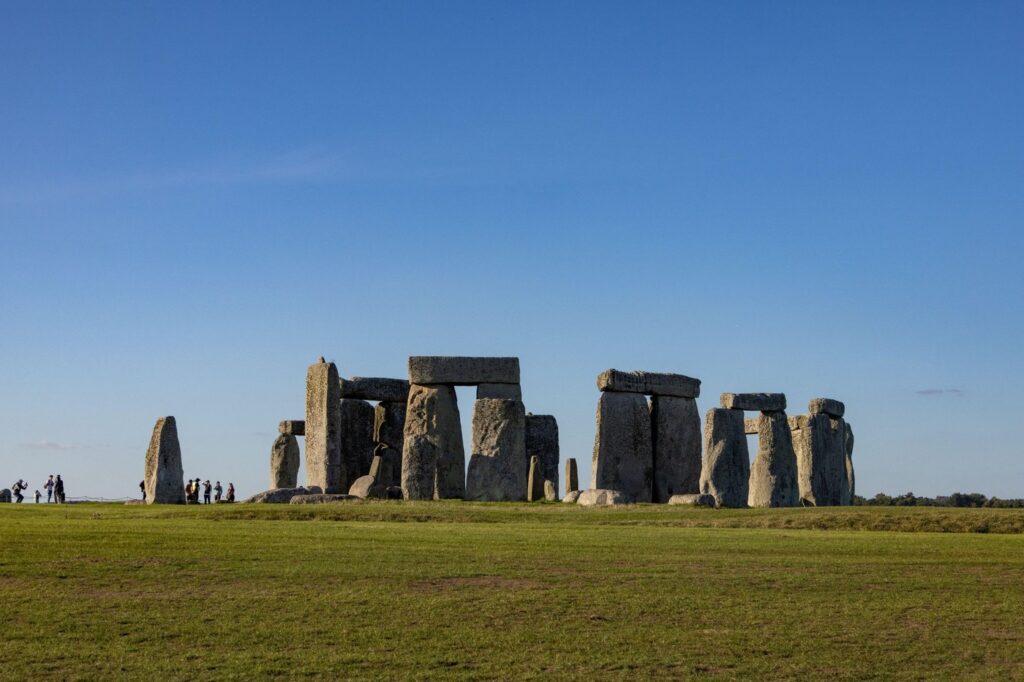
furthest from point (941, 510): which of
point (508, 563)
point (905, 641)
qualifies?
point (905, 641)

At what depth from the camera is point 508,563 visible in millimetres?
16188

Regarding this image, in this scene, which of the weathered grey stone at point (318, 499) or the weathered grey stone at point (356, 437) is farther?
the weathered grey stone at point (356, 437)

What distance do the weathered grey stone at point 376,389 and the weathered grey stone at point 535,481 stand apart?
4.02m

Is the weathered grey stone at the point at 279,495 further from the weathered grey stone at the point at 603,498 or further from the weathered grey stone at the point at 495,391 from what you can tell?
the weathered grey stone at the point at 603,498

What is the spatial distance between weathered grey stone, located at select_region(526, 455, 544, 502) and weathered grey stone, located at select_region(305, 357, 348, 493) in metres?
4.96

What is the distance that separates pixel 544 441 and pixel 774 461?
6.67 metres

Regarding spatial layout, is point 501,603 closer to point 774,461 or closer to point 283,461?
point 774,461

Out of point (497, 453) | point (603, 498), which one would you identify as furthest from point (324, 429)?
point (603, 498)

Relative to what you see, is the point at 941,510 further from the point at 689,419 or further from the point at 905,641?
the point at 905,641

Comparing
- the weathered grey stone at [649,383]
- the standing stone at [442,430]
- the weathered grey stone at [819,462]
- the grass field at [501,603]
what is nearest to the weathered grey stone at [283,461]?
the standing stone at [442,430]

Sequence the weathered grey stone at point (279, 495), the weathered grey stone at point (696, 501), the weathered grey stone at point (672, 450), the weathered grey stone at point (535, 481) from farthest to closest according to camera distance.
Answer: the weathered grey stone at point (535, 481) → the weathered grey stone at point (672, 450) → the weathered grey stone at point (279, 495) → the weathered grey stone at point (696, 501)

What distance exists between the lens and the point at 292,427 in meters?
39.1

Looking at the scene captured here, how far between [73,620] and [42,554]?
421 cm

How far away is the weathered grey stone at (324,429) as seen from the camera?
3459 centimetres
